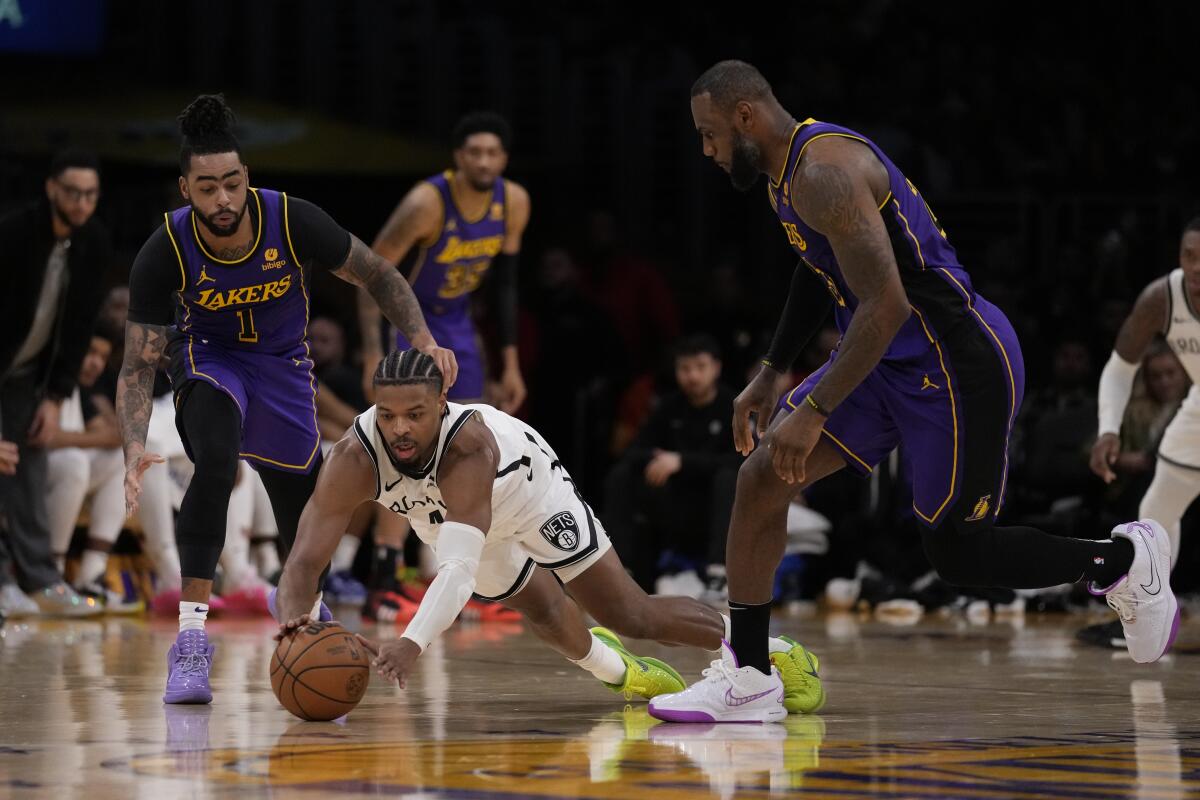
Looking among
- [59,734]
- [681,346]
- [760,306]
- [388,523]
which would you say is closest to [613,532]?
[681,346]

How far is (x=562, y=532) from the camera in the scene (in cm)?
546

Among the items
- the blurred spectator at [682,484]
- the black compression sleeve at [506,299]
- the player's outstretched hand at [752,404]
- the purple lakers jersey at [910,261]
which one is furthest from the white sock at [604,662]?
the blurred spectator at [682,484]

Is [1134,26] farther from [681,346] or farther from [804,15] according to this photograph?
[681,346]

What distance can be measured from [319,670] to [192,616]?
970mm

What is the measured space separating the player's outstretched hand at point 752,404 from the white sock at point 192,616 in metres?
1.67

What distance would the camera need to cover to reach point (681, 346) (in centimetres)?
1056

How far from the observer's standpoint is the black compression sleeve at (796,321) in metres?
5.34

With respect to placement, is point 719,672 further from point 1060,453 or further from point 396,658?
point 1060,453

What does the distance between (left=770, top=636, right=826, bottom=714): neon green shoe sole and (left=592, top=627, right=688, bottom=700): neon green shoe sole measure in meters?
0.40

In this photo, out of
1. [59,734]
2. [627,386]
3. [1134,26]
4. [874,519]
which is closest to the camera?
[59,734]

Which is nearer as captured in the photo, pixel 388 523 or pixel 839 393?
pixel 839 393

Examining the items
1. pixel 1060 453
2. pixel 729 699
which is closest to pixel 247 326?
pixel 729 699

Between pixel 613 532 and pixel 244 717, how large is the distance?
5.87 metres

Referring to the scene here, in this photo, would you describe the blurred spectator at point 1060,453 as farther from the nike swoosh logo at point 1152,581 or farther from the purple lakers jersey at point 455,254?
the nike swoosh logo at point 1152,581
